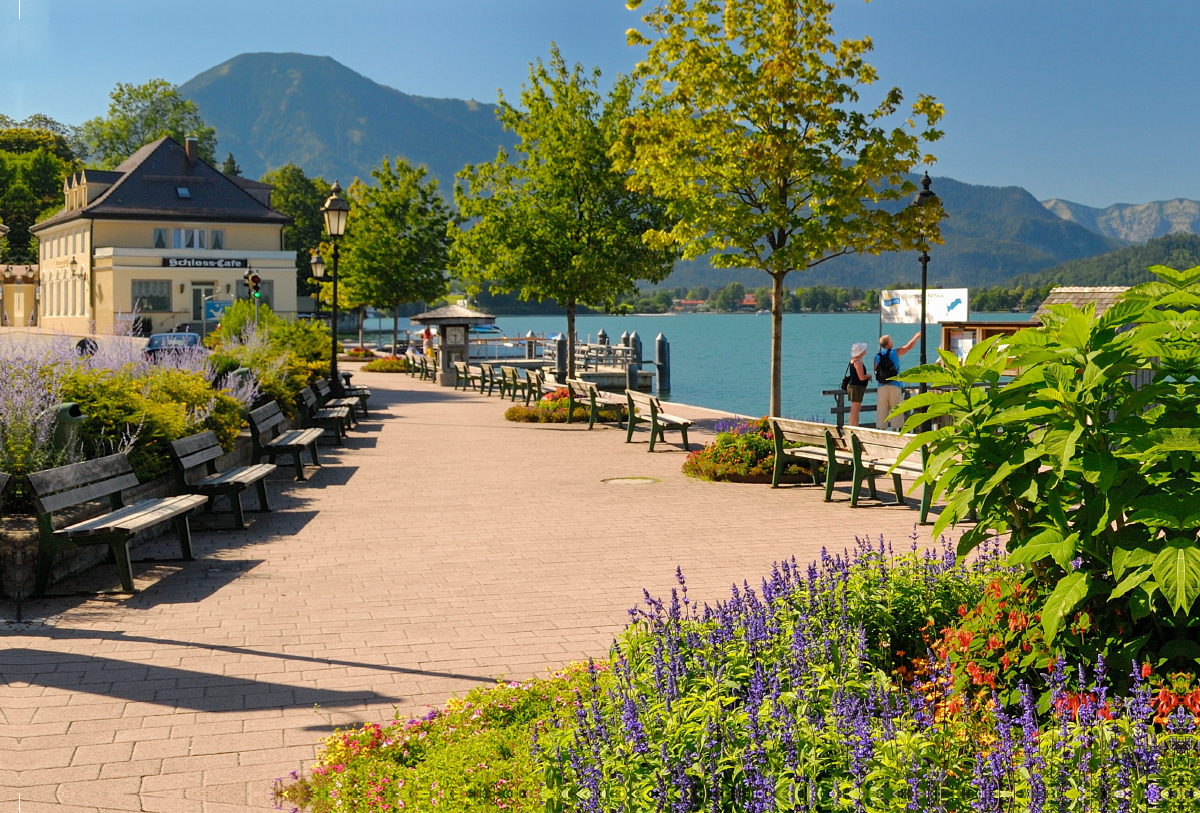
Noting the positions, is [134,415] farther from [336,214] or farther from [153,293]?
[153,293]

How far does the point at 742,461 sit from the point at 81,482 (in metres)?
7.76

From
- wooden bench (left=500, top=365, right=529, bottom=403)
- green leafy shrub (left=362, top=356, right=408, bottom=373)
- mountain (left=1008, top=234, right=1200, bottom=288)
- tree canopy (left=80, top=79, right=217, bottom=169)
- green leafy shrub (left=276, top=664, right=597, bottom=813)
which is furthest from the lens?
mountain (left=1008, top=234, right=1200, bottom=288)

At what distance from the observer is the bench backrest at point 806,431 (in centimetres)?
1193

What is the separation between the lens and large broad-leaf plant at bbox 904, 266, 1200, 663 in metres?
3.61

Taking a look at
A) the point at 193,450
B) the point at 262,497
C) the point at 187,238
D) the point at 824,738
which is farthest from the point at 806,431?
the point at 187,238

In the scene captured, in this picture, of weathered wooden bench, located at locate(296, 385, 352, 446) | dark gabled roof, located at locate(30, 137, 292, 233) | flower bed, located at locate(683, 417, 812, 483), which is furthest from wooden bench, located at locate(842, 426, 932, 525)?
dark gabled roof, located at locate(30, 137, 292, 233)

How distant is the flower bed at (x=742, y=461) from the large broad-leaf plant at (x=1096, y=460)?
8749 mm

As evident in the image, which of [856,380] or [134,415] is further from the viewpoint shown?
[856,380]

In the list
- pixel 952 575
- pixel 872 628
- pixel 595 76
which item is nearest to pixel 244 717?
pixel 872 628

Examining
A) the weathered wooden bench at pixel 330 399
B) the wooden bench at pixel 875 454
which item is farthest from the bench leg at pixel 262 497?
the weathered wooden bench at pixel 330 399

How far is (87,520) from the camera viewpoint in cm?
814

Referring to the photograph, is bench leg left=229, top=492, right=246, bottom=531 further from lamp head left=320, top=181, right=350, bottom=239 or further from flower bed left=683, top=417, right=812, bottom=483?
lamp head left=320, top=181, right=350, bottom=239

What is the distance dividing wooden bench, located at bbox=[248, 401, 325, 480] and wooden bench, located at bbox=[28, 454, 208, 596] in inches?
172

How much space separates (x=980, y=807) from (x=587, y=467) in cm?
1239
